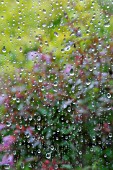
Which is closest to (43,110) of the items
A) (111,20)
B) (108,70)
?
(108,70)

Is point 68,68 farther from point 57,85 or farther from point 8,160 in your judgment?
point 8,160

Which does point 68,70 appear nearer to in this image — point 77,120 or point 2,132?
point 77,120

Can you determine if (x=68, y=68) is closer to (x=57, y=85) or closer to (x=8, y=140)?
(x=57, y=85)

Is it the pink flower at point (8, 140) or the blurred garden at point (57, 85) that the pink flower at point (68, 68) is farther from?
the pink flower at point (8, 140)

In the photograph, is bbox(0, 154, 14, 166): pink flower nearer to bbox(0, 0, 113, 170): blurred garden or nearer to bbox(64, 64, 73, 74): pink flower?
bbox(0, 0, 113, 170): blurred garden

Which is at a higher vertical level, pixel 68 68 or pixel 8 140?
pixel 68 68

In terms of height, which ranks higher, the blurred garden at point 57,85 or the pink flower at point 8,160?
the blurred garden at point 57,85

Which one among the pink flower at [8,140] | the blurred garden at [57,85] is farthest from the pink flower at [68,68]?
the pink flower at [8,140]

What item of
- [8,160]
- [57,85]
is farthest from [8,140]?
[57,85]

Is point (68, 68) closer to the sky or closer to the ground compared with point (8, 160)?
closer to the sky
